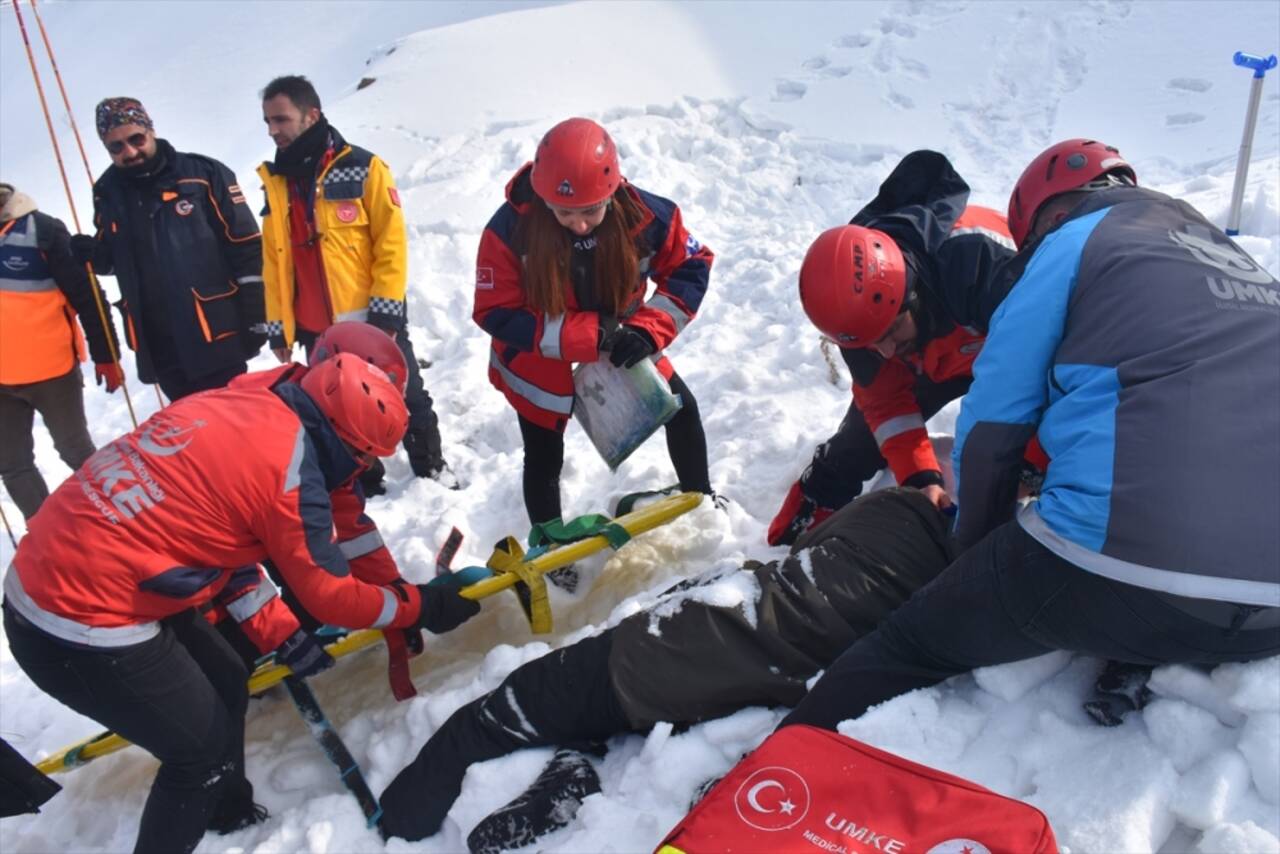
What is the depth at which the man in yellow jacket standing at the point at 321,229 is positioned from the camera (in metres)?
4.27

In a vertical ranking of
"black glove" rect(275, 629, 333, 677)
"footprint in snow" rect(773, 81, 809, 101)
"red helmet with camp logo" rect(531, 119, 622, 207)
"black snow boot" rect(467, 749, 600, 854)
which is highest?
"red helmet with camp logo" rect(531, 119, 622, 207)

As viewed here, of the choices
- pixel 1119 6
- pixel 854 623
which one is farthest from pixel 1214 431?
pixel 1119 6

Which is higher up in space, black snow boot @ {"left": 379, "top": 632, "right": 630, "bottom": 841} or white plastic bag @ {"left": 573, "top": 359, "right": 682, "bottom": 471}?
white plastic bag @ {"left": 573, "top": 359, "right": 682, "bottom": 471}

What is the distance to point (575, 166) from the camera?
3111mm

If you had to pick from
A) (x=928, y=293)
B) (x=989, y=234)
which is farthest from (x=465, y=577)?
(x=989, y=234)

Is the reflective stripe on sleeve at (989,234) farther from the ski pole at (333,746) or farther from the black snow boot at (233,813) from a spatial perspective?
the black snow boot at (233,813)

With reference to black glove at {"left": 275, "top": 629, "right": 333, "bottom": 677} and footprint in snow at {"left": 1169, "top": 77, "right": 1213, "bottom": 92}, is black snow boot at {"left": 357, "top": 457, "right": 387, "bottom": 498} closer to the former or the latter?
black glove at {"left": 275, "top": 629, "right": 333, "bottom": 677}

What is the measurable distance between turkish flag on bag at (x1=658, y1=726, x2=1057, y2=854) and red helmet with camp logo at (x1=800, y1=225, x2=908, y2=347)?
1.40 m

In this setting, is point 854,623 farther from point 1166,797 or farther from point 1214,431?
point 1214,431

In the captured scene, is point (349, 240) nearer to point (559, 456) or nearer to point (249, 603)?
point (559, 456)

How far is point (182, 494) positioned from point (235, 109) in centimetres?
1281

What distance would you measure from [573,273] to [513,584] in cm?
116

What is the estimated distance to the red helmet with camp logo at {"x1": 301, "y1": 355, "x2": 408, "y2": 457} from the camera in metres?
2.74

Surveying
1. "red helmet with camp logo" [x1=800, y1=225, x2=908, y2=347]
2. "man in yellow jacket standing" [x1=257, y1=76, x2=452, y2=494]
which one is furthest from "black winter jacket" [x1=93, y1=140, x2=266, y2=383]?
"red helmet with camp logo" [x1=800, y1=225, x2=908, y2=347]
